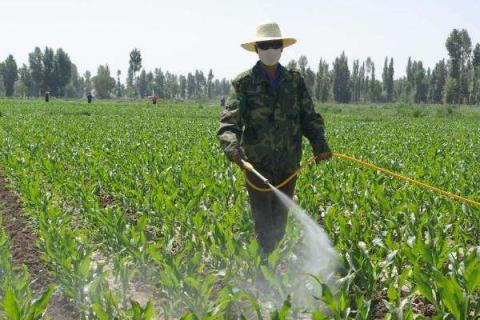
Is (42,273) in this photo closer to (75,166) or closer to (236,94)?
(236,94)

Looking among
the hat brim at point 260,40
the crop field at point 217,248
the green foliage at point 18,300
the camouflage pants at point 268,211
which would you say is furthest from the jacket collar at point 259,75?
the green foliage at point 18,300

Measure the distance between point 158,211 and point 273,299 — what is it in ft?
8.26

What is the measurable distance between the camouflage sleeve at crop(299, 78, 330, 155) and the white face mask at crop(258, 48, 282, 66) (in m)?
0.40

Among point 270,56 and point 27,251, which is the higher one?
point 270,56

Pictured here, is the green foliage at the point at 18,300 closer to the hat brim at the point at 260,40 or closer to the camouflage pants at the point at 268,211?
the camouflage pants at the point at 268,211

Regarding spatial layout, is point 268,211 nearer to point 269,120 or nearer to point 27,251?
point 269,120

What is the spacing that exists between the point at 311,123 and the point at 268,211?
883 mm

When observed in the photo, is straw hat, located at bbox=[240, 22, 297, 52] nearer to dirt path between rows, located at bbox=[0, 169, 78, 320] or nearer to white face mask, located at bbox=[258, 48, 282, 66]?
white face mask, located at bbox=[258, 48, 282, 66]

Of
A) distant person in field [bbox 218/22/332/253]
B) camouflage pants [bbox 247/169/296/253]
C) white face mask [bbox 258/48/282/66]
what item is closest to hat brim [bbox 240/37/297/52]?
distant person in field [bbox 218/22/332/253]

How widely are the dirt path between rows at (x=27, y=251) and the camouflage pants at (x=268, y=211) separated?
1.74 metres

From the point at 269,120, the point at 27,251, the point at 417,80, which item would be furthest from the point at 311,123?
the point at 417,80

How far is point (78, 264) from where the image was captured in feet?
13.9

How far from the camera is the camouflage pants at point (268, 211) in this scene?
15.1 ft

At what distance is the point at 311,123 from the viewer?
460cm
